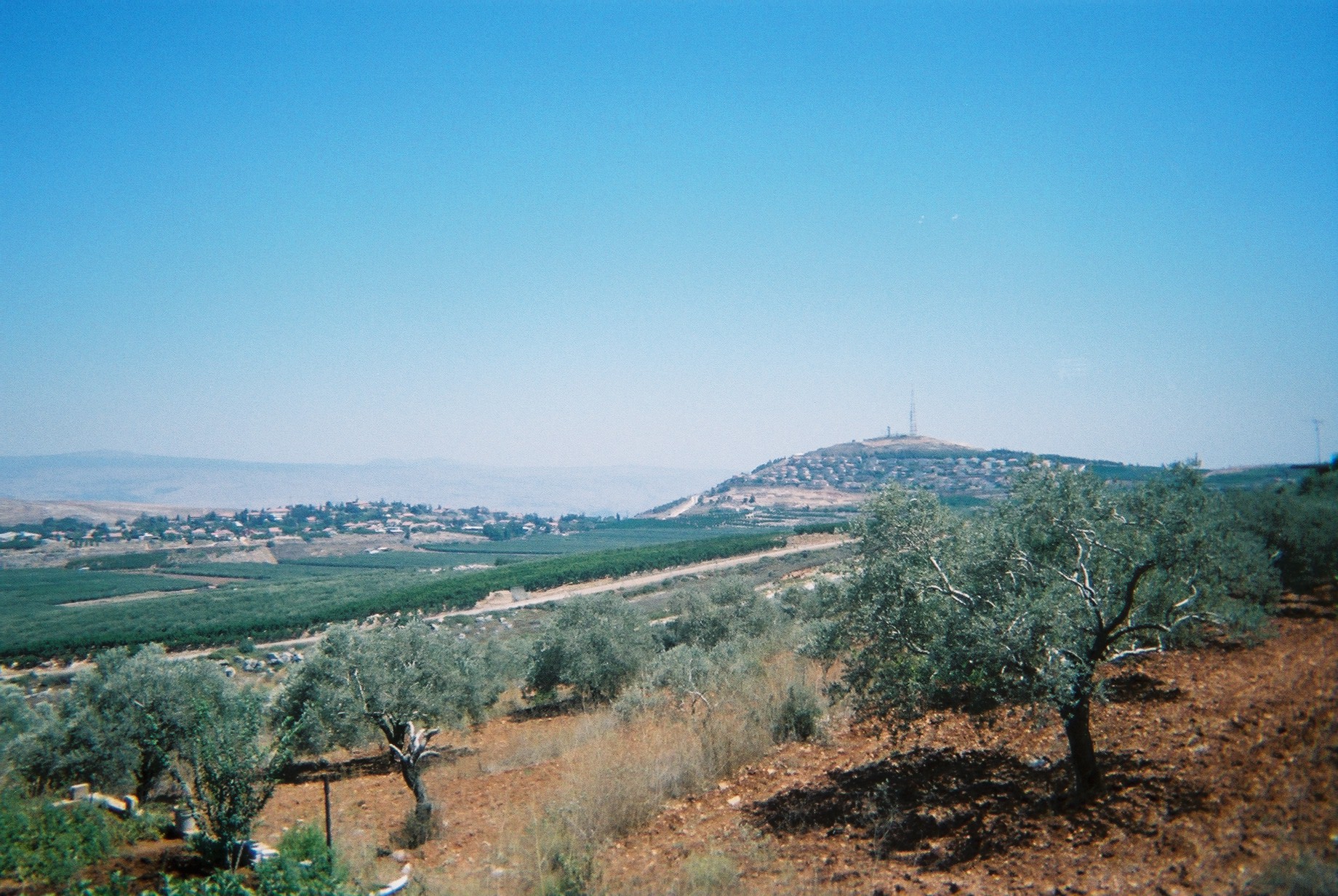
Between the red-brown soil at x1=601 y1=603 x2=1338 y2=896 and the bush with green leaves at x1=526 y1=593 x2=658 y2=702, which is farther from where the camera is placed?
the bush with green leaves at x1=526 y1=593 x2=658 y2=702

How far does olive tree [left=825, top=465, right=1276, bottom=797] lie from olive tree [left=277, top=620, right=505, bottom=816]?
930cm

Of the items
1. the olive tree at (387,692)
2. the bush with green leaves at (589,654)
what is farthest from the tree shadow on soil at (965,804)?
the bush with green leaves at (589,654)

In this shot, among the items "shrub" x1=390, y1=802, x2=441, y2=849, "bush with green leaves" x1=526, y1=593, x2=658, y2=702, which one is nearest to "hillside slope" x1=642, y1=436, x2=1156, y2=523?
"bush with green leaves" x1=526, y1=593, x2=658, y2=702

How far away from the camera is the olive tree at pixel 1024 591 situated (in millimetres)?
8945

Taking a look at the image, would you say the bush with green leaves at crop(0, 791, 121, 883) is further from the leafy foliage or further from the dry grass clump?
the leafy foliage

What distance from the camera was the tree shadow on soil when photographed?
8352 millimetres

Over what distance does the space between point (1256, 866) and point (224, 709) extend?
20731 mm

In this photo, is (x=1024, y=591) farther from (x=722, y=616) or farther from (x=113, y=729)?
(x=113, y=729)

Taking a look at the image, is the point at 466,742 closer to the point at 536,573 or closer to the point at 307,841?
the point at 307,841

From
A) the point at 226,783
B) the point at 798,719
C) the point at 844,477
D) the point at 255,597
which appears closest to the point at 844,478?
the point at 844,477

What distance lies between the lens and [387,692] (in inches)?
635

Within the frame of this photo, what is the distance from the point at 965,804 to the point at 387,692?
41.4 feet

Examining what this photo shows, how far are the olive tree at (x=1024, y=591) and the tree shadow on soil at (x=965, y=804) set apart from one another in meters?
0.57

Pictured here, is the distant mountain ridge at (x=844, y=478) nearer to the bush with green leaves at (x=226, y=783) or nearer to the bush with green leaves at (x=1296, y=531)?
the bush with green leaves at (x=1296, y=531)
